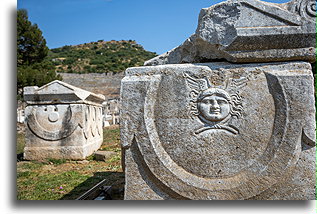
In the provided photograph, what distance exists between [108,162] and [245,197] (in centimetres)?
372

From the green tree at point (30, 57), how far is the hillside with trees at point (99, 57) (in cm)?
1888

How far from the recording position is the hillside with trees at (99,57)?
38634 millimetres

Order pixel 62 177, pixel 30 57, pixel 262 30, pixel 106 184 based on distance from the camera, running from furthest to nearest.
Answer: pixel 30 57, pixel 62 177, pixel 106 184, pixel 262 30

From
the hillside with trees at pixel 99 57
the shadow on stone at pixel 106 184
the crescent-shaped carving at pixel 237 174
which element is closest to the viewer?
the crescent-shaped carving at pixel 237 174

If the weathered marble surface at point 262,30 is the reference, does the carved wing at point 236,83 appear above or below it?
below

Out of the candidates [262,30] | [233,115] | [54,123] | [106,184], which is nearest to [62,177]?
[106,184]

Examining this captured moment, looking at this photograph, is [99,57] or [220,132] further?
[99,57]

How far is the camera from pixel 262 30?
204 centimetres

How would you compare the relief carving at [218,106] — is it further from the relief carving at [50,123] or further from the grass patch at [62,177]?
the relief carving at [50,123]

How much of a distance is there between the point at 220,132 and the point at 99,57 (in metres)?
45.5

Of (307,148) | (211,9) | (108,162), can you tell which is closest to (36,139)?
(108,162)

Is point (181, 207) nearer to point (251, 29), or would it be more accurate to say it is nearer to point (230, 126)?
point (230, 126)

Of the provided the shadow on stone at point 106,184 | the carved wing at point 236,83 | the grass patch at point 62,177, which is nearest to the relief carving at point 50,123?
the grass patch at point 62,177

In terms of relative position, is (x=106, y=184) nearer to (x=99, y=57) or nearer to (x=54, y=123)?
(x=54, y=123)
